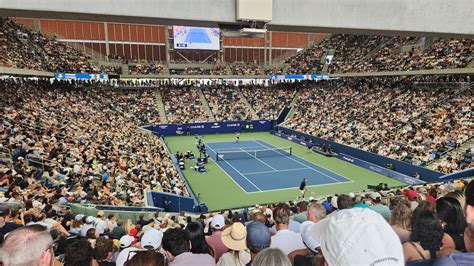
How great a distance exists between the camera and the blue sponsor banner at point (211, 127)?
1544 inches

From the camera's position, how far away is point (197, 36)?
4734cm

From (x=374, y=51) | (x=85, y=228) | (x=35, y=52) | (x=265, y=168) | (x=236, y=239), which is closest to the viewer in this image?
(x=236, y=239)

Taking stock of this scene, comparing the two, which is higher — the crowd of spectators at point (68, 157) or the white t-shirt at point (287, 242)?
the white t-shirt at point (287, 242)

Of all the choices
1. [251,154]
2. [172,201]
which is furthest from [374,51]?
[172,201]

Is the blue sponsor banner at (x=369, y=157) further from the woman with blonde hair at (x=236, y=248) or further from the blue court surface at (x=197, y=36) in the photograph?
the woman with blonde hair at (x=236, y=248)

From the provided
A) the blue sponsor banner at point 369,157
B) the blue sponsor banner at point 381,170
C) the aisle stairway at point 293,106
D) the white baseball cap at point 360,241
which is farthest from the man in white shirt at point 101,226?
the aisle stairway at point 293,106

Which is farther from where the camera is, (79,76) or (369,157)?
(79,76)

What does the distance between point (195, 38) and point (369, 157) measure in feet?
103

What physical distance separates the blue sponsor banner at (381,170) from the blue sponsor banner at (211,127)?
16.2 metres

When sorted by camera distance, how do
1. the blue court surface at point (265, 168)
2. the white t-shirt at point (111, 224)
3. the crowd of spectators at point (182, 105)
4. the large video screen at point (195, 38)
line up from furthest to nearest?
the large video screen at point (195, 38)
the crowd of spectators at point (182, 105)
the blue court surface at point (265, 168)
the white t-shirt at point (111, 224)

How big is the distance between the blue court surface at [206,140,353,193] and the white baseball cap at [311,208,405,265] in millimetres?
19154

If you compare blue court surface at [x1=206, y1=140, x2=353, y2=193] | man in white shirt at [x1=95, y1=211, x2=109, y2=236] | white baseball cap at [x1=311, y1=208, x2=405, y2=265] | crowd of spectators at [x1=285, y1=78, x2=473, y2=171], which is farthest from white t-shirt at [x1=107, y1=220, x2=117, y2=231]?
crowd of spectators at [x1=285, y1=78, x2=473, y2=171]

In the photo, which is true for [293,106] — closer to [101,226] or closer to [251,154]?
[251,154]

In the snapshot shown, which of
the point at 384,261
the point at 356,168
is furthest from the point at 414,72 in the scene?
the point at 384,261
